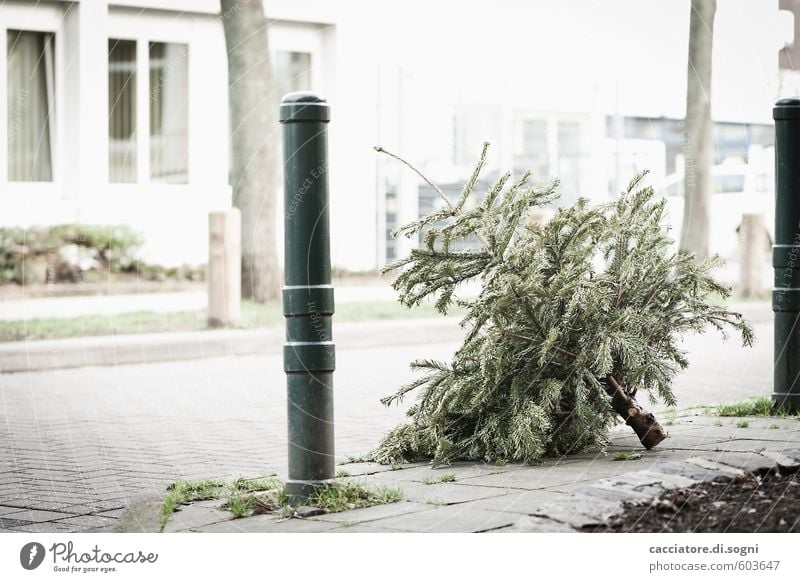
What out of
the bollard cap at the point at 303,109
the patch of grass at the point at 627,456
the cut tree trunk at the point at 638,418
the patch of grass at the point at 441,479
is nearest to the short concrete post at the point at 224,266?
the cut tree trunk at the point at 638,418

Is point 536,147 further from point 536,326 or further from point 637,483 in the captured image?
point 637,483

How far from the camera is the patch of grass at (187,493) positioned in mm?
4336

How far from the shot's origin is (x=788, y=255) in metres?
6.06

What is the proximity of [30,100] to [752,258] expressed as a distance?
9.64 m

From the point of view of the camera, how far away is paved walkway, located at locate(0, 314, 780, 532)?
5043mm

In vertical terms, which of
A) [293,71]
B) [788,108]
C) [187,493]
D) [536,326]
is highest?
[293,71]

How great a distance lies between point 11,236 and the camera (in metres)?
14.5

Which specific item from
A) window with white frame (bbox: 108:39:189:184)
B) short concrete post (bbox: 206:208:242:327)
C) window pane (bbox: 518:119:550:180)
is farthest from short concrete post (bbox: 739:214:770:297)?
window with white frame (bbox: 108:39:189:184)

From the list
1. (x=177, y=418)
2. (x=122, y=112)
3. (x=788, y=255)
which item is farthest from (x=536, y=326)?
(x=122, y=112)

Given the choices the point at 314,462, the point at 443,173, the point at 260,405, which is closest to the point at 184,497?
the point at 314,462

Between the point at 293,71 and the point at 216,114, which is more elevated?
the point at 293,71

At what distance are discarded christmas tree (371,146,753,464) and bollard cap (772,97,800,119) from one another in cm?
117
